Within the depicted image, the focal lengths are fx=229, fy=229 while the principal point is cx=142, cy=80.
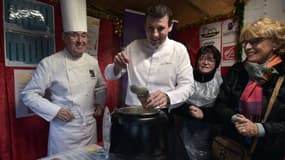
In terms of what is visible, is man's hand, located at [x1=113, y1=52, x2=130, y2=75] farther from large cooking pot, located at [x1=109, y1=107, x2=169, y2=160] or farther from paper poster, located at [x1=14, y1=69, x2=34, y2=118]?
paper poster, located at [x1=14, y1=69, x2=34, y2=118]

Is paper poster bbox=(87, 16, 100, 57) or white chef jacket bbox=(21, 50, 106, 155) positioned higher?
paper poster bbox=(87, 16, 100, 57)

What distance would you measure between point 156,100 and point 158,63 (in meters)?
0.34

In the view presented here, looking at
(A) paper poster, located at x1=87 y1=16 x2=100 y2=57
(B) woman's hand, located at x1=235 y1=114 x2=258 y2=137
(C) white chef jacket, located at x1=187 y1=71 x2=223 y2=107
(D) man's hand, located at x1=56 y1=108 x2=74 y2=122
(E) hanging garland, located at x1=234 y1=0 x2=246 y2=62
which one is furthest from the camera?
(A) paper poster, located at x1=87 y1=16 x2=100 y2=57

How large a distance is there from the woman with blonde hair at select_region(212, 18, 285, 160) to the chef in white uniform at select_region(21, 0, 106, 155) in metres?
0.82

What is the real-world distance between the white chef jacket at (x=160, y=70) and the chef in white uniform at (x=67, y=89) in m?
0.31

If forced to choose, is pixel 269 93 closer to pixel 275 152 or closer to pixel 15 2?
pixel 275 152

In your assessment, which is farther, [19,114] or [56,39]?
[56,39]

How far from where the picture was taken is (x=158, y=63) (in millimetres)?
1141

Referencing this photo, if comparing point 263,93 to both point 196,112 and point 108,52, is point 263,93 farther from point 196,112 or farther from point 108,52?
point 108,52

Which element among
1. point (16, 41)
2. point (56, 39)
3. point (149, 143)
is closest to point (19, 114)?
point (16, 41)

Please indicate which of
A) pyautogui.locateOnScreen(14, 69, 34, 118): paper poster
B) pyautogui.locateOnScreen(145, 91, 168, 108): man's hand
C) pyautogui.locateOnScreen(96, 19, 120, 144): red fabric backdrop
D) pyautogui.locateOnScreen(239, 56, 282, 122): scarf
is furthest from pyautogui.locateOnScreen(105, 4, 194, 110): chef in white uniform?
pyautogui.locateOnScreen(96, 19, 120, 144): red fabric backdrop

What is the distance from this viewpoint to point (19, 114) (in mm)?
1394

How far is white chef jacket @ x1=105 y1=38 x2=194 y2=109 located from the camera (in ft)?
3.70

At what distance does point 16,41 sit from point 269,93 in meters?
1.37
